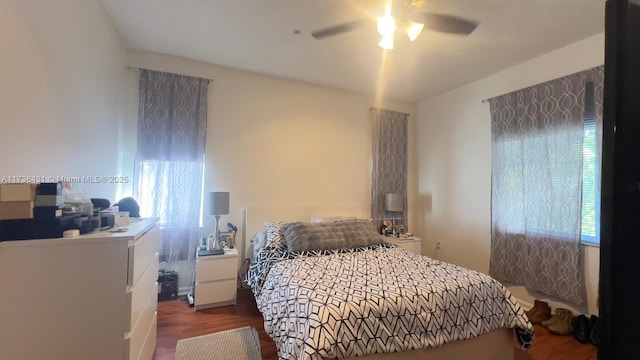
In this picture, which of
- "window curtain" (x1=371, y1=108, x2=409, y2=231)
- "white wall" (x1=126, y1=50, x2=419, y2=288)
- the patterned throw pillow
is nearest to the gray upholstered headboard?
"white wall" (x1=126, y1=50, x2=419, y2=288)

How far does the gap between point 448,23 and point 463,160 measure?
2.23 m

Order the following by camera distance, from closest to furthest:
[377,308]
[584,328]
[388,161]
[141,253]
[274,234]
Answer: [141,253]
[377,308]
[584,328]
[274,234]
[388,161]

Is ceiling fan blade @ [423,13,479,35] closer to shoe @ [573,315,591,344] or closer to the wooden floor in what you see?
the wooden floor

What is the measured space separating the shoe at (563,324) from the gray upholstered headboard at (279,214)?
7.50 feet

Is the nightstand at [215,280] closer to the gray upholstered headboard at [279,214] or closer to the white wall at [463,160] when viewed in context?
the gray upholstered headboard at [279,214]

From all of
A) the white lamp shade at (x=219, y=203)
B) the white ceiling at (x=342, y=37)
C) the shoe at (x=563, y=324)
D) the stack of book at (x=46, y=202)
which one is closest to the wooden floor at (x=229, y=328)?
the shoe at (x=563, y=324)

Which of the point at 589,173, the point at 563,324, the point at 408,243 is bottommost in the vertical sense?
the point at 563,324

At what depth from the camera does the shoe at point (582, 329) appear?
235 cm

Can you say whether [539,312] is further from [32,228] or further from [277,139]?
[32,228]

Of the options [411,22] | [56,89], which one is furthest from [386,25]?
[56,89]

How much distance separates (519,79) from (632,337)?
353cm

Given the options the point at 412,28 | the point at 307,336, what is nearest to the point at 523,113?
the point at 412,28

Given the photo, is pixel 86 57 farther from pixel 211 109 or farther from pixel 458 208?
pixel 458 208

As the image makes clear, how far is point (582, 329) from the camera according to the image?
7.79 feet
